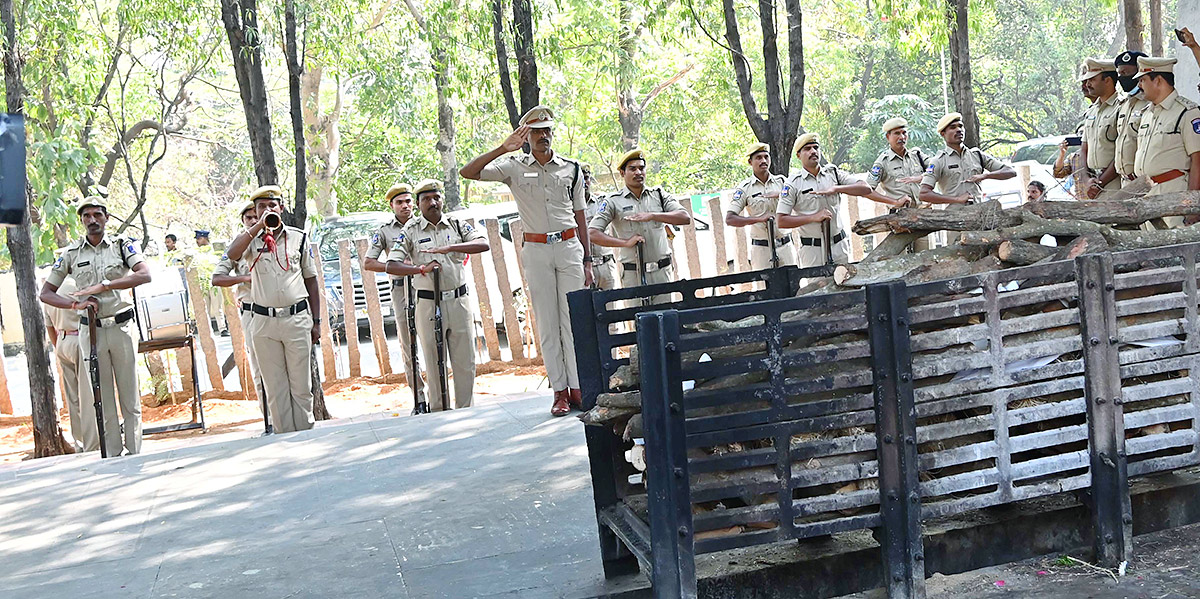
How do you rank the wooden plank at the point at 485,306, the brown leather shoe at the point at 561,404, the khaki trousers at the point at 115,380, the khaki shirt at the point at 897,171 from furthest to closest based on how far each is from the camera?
the wooden plank at the point at 485,306 → the khaki shirt at the point at 897,171 → the khaki trousers at the point at 115,380 → the brown leather shoe at the point at 561,404

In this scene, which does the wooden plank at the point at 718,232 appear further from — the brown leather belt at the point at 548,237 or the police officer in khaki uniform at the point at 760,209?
the brown leather belt at the point at 548,237

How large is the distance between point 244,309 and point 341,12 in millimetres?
5687

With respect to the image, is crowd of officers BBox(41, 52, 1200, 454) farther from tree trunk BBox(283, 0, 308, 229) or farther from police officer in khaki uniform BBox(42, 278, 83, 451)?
tree trunk BBox(283, 0, 308, 229)

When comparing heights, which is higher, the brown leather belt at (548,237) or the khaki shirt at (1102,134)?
the khaki shirt at (1102,134)

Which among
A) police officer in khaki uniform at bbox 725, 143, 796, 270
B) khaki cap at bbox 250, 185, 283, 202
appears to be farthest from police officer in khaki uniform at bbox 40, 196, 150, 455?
police officer in khaki uniform at bbox 725, 143, 796, 270

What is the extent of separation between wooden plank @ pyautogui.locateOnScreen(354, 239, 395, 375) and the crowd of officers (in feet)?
8.28

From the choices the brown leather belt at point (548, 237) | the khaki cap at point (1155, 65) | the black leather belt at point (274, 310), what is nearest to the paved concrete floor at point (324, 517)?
the brown leather belt at point (548, 237)

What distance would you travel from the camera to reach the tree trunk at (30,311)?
894cm

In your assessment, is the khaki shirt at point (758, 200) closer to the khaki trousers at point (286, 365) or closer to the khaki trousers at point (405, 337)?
the khaki trousers at point (405, 337)

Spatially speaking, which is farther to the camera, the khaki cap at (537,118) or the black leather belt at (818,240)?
the black leather belt at (818,240)

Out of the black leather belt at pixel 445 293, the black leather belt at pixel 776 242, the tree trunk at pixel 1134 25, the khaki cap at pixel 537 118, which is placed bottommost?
the black leather belt at pixel 445 293

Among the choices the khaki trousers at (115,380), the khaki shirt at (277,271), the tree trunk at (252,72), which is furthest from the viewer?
the tree trunk at (252,72)

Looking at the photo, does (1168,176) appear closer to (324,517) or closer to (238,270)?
(324,517)

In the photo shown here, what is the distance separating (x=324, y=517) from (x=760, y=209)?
5.80 meters
